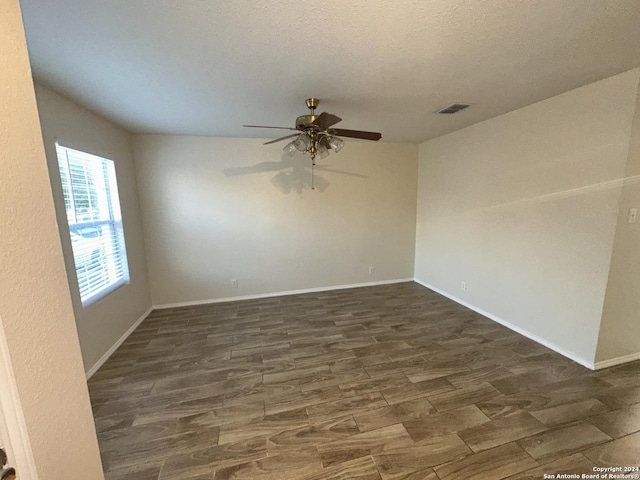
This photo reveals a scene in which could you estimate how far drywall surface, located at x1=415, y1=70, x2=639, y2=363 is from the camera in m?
2.16

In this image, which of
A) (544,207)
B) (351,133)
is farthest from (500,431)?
(351,133)

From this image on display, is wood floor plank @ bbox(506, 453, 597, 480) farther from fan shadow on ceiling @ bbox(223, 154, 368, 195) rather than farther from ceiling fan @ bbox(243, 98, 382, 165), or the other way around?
fan shadow on ceiling @ bbox(223, 154, 368, 195)

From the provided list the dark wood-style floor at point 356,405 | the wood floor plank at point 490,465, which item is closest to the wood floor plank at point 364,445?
the dark wood-style floor at point 356,405

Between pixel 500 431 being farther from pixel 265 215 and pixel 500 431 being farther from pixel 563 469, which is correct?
pixel 265 215

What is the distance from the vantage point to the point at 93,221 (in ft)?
8.65

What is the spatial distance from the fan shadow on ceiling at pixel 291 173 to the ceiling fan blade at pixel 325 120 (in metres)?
1.83

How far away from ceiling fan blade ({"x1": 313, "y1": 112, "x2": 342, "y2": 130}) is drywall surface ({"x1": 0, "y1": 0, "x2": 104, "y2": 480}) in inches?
63.0

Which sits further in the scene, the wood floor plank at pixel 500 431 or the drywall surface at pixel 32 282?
the wood floor plank at pixel 500 431

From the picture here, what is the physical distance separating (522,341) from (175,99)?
4323mm

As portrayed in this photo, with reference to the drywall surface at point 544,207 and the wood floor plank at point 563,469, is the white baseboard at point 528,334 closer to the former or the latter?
the drywall surface at point 544,207

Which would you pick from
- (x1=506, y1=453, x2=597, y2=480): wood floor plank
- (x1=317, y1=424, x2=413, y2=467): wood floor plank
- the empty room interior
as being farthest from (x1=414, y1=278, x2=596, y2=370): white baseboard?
(x1=317, y1=424, x2=413, y2=467): wood floor plank

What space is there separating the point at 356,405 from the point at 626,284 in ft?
8.47

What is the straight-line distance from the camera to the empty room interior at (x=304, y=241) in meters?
1.24

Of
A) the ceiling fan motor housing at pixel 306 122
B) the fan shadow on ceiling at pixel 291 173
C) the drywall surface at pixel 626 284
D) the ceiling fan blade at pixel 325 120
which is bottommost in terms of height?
Answer: the drywall surface at pixel 626 284
